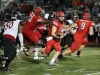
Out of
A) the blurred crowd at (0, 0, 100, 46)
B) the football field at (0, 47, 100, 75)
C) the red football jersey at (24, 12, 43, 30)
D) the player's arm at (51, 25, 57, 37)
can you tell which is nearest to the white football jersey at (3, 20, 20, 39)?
the football field at (0, 47, 100, 75)

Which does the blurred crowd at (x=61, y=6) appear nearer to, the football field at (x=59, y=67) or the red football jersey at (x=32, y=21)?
the red football jersey at (x=32, y=21)

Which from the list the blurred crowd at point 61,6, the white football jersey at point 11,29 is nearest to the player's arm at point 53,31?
the white football jersey at point 11,29

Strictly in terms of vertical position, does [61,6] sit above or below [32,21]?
below

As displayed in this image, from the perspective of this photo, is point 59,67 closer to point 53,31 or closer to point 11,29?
point 53,31

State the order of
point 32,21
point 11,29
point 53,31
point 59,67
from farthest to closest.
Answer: point 32,21 < point 53,31 < point 59,67 < point 11,29

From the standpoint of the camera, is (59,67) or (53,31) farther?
(53,31)

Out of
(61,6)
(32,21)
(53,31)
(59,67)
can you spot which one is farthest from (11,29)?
(61,6)

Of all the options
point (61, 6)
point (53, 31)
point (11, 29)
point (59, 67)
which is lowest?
point (59, 67)

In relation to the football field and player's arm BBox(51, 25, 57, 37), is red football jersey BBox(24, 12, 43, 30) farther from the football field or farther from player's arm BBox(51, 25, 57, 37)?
player's arm BBox(51, 25, 57, 37)

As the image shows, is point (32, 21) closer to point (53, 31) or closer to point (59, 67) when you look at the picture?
point (53, 31)

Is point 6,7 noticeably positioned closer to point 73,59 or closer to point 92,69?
point 73,59

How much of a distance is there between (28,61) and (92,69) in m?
2.73

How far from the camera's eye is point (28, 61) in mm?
13031

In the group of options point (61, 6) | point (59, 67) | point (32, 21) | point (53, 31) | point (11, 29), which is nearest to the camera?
point (11, 29)
